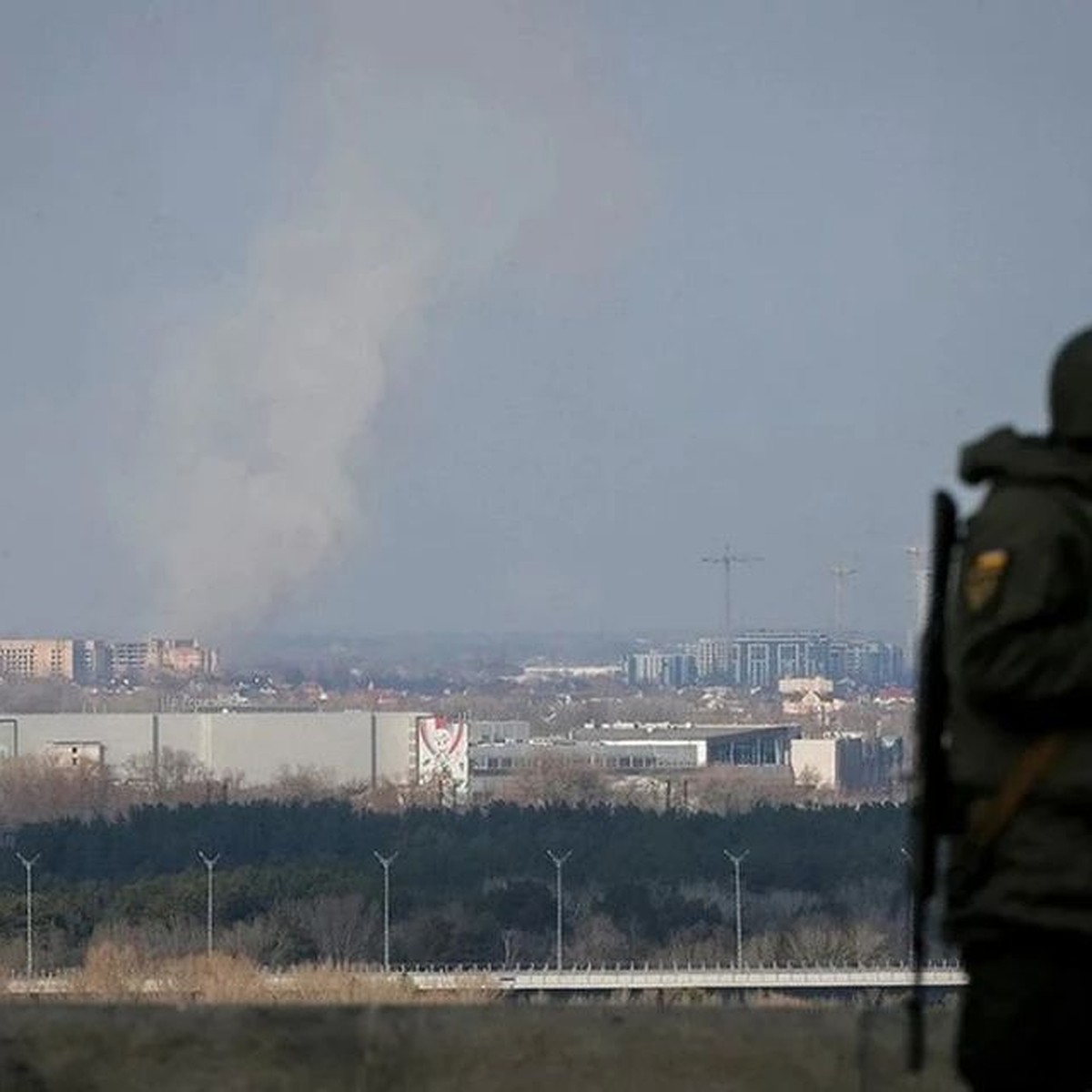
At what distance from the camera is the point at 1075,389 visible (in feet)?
17.0

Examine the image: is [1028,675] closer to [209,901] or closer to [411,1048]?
[411,1048]

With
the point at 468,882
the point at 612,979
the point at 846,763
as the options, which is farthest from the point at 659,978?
the point at 846,763

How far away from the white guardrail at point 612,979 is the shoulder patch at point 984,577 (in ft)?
243

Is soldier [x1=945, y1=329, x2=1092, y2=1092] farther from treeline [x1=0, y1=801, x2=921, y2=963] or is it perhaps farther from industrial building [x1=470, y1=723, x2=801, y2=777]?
industrial building [x1=470, y1=723, x2=801, y2=777]

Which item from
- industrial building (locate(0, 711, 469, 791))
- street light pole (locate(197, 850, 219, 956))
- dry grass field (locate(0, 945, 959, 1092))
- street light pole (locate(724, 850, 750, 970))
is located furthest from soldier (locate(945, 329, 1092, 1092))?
industrial building (locate(0, 711, 469, 791))

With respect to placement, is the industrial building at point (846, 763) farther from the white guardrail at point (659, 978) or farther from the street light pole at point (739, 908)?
the white guardrail at point (659, 978)

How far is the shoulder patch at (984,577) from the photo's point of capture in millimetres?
5195

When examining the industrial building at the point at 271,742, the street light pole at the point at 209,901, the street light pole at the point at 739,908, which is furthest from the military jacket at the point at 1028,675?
the industrial building at the point at 271,742

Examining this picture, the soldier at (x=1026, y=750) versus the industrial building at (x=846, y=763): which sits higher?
the soldier at (x=1026, y=750)

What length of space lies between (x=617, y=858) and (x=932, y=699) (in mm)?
123382

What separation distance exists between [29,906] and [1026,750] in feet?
337

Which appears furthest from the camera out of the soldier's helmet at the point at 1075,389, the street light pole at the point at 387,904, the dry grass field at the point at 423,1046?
the street light pole at the point at 387,904

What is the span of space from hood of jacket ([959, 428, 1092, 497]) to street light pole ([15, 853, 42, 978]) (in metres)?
87.0

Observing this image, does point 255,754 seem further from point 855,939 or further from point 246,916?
point 855,939
